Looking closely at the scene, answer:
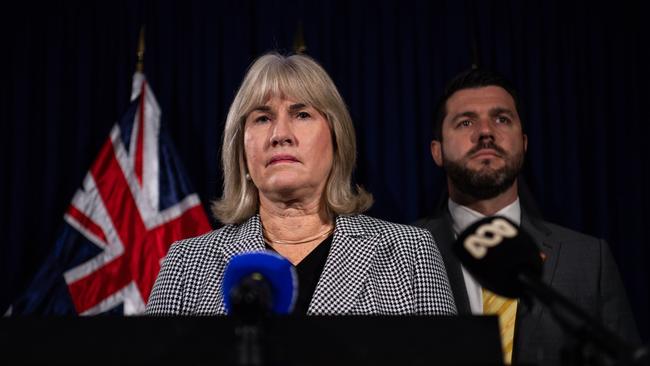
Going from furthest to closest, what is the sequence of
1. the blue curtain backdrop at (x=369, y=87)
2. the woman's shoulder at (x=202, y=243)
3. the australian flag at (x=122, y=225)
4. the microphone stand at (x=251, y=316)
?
the blue curtain backdrop at (x=369, y=87) → the australian flag at (x=122, y=225) → the woman's shoulder at (x=202, y=243) → the microphone stand at (x=251, y=316)

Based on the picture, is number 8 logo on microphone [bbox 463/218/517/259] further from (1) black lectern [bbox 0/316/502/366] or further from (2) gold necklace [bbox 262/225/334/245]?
(2) gold necklace [bbox 262/225/334/245]

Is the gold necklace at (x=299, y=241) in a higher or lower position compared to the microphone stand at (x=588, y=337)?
lower

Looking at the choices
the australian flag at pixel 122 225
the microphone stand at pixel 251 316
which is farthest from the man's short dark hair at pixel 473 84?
the microphone stand at pixel 251 316

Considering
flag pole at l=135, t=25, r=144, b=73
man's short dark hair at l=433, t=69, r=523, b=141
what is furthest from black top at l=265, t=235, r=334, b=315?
flag pole at l=135, t=25, r=144, b=73

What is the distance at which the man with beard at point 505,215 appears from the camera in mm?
2002

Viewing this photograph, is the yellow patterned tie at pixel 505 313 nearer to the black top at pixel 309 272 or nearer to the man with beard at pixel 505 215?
the man with beard at pixel 505 215

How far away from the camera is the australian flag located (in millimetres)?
2545

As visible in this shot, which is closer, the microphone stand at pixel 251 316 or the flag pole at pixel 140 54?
the microphone stand at pixel 251 316

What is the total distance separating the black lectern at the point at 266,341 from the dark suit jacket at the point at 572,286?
1191 millimetres

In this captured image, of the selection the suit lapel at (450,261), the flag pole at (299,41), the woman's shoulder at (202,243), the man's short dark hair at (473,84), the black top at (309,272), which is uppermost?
the flag pole at (299,41)

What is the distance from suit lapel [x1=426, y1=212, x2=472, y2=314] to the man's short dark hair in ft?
1.00

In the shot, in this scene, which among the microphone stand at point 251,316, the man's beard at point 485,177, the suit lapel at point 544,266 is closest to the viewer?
the microphone stand at point 251,316

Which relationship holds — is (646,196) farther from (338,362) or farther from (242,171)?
(338,362)

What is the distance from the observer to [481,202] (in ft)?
7.32
